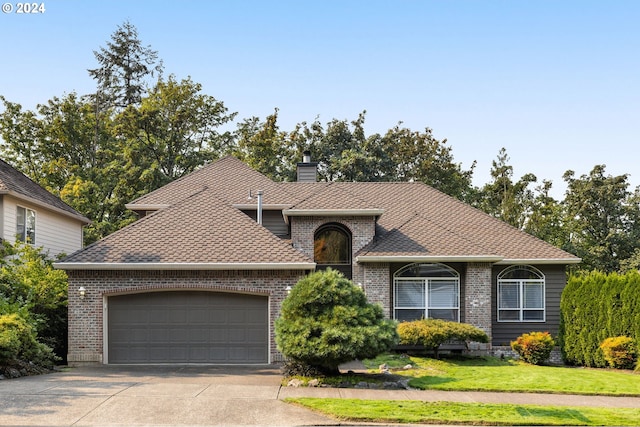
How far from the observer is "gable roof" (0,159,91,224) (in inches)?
880

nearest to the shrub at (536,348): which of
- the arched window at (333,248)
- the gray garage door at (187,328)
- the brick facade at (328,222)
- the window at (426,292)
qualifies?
the window at (426,292)

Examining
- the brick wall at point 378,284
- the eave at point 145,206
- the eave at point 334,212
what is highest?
the eave at point 145,206

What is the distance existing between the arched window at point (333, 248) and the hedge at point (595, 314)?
7135 millimetres

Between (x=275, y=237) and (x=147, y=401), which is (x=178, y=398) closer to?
(x=147, y=401)

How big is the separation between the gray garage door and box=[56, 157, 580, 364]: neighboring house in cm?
3

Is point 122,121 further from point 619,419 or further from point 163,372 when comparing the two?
point 619,419

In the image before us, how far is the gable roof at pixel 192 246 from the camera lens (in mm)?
17781

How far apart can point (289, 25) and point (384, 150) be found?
26034 millimetres

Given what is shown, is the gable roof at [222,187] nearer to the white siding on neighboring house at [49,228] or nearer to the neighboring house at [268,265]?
the neighboring house at [268,265]

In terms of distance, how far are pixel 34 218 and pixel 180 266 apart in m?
10.1

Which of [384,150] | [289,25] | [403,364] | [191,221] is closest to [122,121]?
[384,150]

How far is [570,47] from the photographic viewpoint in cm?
1755

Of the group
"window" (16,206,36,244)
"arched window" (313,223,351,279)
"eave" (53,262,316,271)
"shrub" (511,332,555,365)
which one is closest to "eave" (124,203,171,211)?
"window" (16,206,36,244)

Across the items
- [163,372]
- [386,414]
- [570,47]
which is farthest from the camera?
[570,47]
